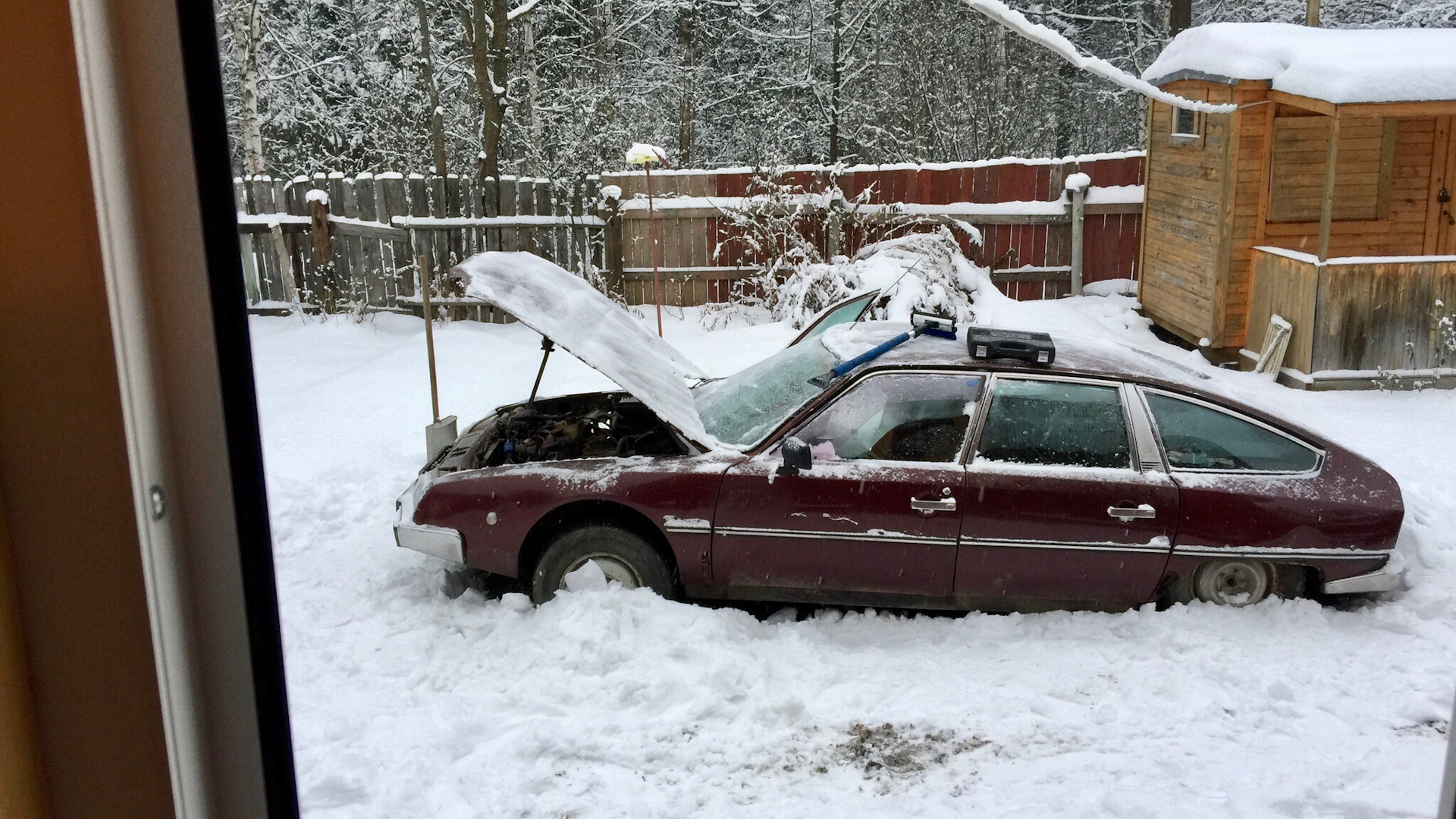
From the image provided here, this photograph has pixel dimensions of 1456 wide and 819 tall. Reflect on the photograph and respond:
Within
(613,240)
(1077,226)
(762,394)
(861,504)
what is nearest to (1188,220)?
(1077,226)

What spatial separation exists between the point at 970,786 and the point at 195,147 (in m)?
3.53

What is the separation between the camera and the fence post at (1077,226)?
544 inches

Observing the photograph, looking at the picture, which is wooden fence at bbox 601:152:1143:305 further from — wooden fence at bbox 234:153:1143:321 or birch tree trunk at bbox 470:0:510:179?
birch tree trunk at bbox 470:0:510:179

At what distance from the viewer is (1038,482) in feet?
15.6

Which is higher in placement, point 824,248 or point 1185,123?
point 1185,123

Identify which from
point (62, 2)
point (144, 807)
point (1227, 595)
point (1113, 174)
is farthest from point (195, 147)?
point (1113, 174)

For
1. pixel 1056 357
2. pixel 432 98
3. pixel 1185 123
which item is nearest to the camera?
pixel 1056 357

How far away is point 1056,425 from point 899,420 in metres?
0.71

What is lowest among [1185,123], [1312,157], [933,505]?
[933,505]

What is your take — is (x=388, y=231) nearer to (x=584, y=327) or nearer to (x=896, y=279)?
(x=896, y=279)

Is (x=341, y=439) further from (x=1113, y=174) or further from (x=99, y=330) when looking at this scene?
(x=1113, y=174)

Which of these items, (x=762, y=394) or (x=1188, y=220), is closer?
(x=762, y=394)

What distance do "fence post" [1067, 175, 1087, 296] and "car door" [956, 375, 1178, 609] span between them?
381 inches

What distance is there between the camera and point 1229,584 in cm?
500
